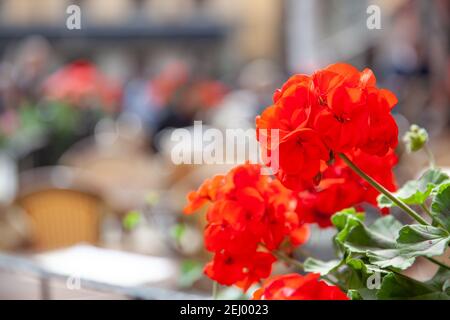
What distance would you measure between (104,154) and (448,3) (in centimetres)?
430

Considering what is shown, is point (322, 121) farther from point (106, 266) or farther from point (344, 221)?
point (106, 266)

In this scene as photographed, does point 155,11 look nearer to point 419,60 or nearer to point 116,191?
point 419,60

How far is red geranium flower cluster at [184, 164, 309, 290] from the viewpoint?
31.8 inches

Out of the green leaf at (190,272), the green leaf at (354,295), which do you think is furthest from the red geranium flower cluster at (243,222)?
the green leaf at (190,272)

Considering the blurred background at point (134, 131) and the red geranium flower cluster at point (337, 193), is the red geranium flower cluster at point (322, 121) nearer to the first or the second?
the red geranium flower cluster at point (337, 193)

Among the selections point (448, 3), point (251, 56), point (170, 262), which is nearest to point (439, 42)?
point (448, 3)

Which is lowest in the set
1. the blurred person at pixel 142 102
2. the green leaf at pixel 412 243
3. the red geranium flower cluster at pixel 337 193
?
the green leaf at pixel 412 243

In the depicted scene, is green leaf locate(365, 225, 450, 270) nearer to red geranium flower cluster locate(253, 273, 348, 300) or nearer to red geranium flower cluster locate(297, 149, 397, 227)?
red geranium flower cluster locate(253, 273, 348, 300)

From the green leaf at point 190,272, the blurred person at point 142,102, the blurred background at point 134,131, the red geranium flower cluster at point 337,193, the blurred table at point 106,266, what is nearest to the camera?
the red geranium flower cluster at point 337,193

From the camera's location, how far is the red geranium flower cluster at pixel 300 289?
30.2 inches

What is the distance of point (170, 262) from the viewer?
2.00 meters

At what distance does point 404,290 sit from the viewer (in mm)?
688

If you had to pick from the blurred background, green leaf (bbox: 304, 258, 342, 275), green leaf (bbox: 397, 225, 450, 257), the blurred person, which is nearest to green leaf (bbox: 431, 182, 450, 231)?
green leaf (bbox: 397, 225, 450, 257)

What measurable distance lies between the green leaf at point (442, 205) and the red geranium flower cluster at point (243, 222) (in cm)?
20
